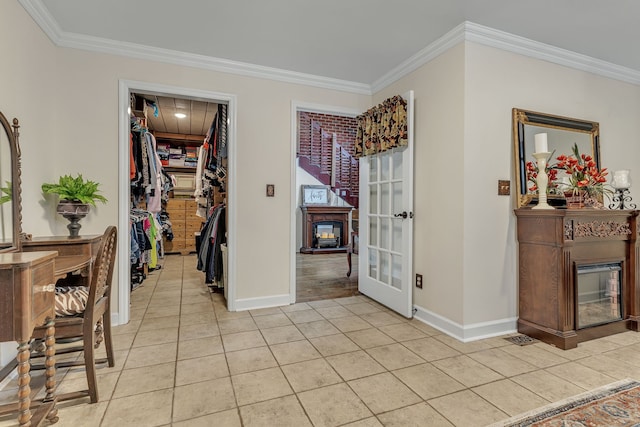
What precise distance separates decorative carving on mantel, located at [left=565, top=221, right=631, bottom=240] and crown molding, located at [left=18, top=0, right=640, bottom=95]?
4.71 feet

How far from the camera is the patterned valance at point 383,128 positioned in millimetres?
2943

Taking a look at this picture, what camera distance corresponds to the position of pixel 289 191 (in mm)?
3373

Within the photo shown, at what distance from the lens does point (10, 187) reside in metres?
1.95

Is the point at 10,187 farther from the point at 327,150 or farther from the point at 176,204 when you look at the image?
the point at 327,150

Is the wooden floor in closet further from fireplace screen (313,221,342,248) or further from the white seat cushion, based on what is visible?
the white seat cushion

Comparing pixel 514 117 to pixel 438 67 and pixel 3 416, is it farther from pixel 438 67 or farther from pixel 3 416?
pixel 3 416

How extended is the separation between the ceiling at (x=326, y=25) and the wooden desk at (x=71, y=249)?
1.53 meters

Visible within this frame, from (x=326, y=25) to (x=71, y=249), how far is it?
7.78 feet

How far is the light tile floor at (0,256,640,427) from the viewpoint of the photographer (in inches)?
63.5

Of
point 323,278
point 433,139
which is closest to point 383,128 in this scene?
point 433,139

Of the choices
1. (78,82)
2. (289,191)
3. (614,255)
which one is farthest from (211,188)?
(614,255)

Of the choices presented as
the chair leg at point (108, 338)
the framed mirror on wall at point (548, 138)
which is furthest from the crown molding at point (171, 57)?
the chair leg at point (108, 338)

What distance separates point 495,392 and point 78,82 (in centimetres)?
370

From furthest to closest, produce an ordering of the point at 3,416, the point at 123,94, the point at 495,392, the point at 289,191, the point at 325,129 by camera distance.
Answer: the point at 325,129 < the point at 289,191 < the point at 123,94 < the point at 495,392 < the point at 3,416
